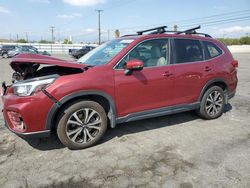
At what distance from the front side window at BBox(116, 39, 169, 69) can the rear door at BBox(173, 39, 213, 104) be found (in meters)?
0.23

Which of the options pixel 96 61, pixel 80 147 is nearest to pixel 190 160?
pixel 80 147

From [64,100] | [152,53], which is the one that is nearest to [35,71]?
[64,100]

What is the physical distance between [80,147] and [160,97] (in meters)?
1.66

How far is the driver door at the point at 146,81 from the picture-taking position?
12.8 ft

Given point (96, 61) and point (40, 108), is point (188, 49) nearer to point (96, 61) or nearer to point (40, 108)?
point (96, 61)

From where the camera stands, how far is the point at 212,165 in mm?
3279

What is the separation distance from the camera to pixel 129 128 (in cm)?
470

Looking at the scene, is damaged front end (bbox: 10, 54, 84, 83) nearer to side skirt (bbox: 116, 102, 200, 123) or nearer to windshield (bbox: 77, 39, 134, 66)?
windshield (bbox: 77, 39, 134, 66)

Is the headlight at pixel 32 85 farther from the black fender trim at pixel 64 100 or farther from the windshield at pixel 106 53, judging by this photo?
the windshield at pixel 106 53

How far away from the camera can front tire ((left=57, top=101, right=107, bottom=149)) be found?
140 inches

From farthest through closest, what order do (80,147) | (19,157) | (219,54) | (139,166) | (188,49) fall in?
(219,54), (188,49), (80,147), (19,157), (139,166)

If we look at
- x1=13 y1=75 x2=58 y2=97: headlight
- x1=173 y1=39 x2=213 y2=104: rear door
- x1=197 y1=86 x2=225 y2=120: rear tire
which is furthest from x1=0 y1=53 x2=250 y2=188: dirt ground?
x1=13 y1=75 x2=58 y2=97: headlight

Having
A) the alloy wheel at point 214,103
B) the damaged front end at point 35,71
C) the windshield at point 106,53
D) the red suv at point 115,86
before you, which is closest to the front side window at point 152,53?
the red suv at point 115,86

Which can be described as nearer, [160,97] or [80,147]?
[80,147]
